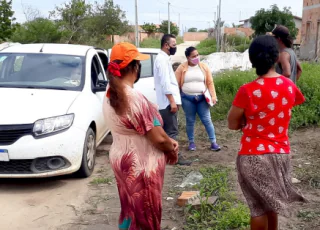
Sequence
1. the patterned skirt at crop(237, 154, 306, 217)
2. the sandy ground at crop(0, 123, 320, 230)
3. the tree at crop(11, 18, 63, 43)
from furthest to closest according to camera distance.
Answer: the tree at crop(11, 18, 63, 43) → the sandy ground at crop(0, 123, 320, 230) → the patterned skirt at crop(237, 154, 306, 217)

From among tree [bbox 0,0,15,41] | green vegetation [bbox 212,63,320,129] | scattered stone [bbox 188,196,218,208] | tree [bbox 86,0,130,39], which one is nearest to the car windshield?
scattered stone [bbox 188,196,218,208]

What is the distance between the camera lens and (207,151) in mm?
6316

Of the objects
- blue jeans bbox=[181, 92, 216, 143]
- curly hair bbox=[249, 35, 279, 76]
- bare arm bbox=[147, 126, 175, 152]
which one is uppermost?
curly hair bbox=[249, 35, 279, 76]

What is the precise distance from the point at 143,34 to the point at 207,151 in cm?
5183

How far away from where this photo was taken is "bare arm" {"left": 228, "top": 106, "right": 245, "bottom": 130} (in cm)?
278

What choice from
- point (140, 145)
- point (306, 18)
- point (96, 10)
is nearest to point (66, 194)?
point (140, 145)

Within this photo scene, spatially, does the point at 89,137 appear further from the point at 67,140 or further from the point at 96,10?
the point at 96,10

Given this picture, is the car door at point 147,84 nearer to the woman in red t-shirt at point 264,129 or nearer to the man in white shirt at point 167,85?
the man in white shirt at point 167,85

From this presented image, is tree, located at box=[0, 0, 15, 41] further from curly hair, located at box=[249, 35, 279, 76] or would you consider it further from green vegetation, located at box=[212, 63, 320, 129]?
curly hair, located at box=[249, 35, 279, 76]

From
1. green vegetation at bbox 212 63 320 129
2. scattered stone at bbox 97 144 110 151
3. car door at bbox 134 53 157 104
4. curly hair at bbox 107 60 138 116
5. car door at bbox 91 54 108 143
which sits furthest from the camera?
green vegetation at bbox 212 63 320 129

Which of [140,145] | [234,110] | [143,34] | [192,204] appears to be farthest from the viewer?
[143,34]

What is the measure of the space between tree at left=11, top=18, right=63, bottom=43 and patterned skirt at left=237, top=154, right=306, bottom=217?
2310 cm

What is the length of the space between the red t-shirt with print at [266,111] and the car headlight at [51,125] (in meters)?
2.57

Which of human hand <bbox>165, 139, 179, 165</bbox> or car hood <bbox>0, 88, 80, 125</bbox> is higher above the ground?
human hand <bbox>165, 139, 179, 165</bbox>
